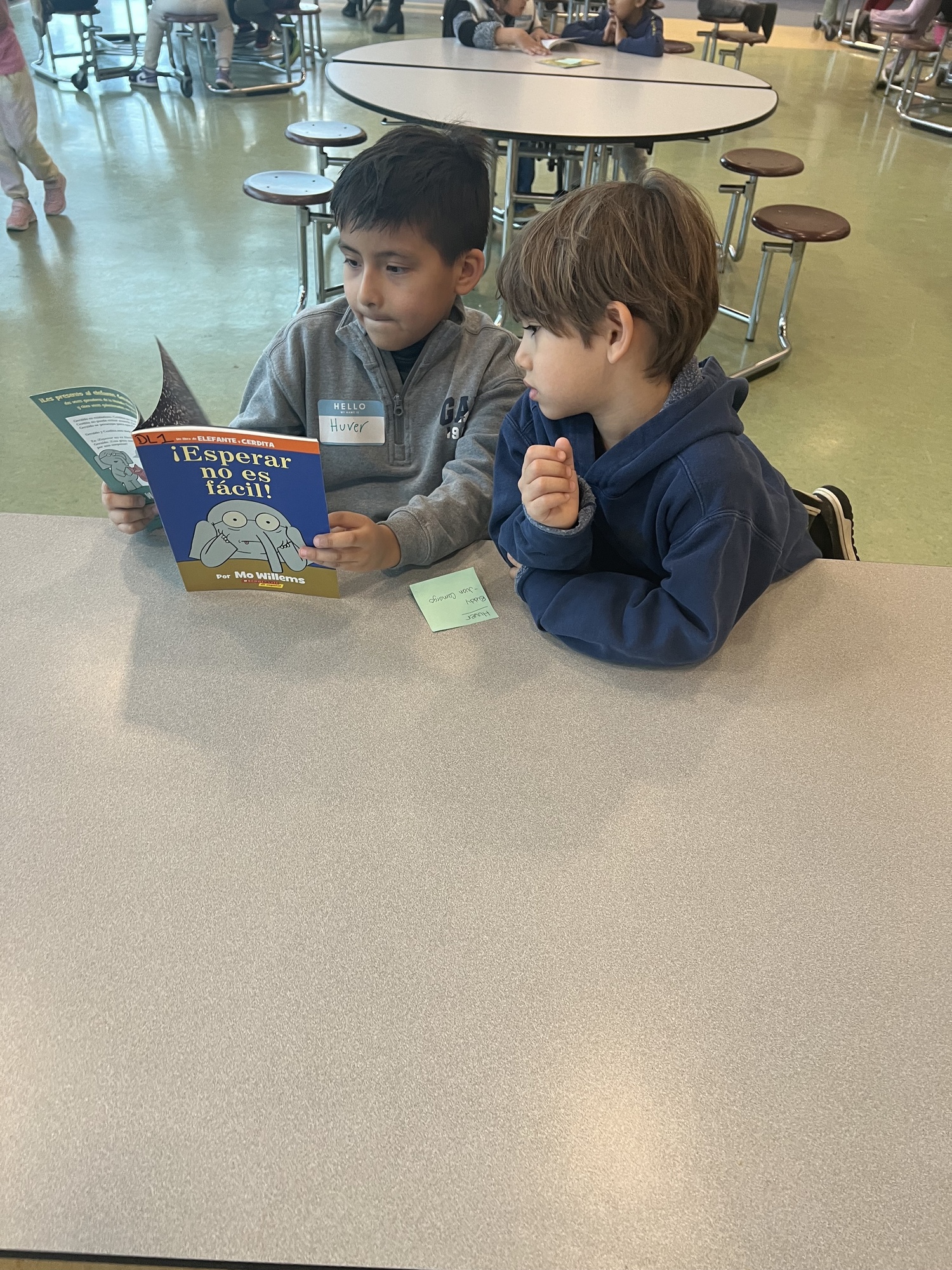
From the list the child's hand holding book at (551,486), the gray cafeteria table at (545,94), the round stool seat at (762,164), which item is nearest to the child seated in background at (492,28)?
the gray cafeteria table at (545,94)

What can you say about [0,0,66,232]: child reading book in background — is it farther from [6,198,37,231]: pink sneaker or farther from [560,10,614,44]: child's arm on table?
[560,10,614,44]: child's arm on table

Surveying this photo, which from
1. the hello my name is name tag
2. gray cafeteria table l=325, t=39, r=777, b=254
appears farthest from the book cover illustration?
gray cafeteria table l=325, t=39, r=777, b=254

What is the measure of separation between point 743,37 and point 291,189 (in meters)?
5.40

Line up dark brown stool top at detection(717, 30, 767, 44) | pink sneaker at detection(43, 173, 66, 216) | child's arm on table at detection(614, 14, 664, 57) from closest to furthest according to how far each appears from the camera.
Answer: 1. child's arm on table at detection(614, 14, 664, 57)
2. pink sneaker at detection(43, 173, 66, 216)
3. dark brown stool top at detection(717, 30, 767, 44)

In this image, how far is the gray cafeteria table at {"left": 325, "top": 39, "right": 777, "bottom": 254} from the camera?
2793 millimetres

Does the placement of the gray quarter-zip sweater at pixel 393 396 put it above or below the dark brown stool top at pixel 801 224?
above

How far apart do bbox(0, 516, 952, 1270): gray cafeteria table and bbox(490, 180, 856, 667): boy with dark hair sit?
65mm

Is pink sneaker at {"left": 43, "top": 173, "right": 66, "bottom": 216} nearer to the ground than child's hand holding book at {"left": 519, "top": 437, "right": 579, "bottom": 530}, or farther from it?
nearer to the ground

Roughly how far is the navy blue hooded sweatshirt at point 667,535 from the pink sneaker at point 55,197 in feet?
13.5

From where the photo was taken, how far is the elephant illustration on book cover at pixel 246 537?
969mm

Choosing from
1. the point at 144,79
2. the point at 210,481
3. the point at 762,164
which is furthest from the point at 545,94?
the point at 144,79

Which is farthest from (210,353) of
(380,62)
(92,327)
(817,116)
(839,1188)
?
(817,116)

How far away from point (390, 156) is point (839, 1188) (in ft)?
4.08

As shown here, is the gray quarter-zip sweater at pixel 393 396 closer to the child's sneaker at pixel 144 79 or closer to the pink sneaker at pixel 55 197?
the pink sneaker at pixel 55 197
